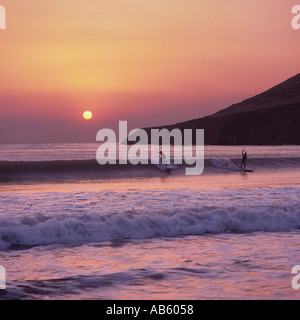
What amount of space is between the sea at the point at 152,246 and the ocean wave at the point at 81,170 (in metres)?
15.2

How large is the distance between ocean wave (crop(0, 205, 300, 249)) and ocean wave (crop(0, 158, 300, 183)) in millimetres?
20109

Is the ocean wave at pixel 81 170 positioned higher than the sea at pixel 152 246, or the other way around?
the ocean wave at pixel 81 170

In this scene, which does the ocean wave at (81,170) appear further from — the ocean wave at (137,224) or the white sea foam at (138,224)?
the ocean wave at (137,224)

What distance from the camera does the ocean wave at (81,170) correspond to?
1433 inches

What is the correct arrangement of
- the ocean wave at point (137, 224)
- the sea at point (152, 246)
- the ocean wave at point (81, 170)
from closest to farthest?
the sea at point (152, 246) → the ocean wave at point (137, 224) → the ocean wave at point (81, 170)

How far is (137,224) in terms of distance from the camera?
14.6 m


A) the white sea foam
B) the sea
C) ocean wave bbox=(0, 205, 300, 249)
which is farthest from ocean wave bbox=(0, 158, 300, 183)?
ocean wave bbox=(0, 205, 300, 249)

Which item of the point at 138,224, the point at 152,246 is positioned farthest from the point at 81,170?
the point at 152,246

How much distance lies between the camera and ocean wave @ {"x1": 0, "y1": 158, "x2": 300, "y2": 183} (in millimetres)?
36406

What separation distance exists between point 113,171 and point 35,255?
29.5m

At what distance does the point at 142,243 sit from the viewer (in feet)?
42.3

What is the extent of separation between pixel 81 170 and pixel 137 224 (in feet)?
87.3

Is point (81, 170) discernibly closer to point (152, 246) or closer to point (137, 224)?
point (137, 224)

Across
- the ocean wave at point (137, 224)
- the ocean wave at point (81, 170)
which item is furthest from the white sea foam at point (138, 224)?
the ocean wave at point (81, 170)
